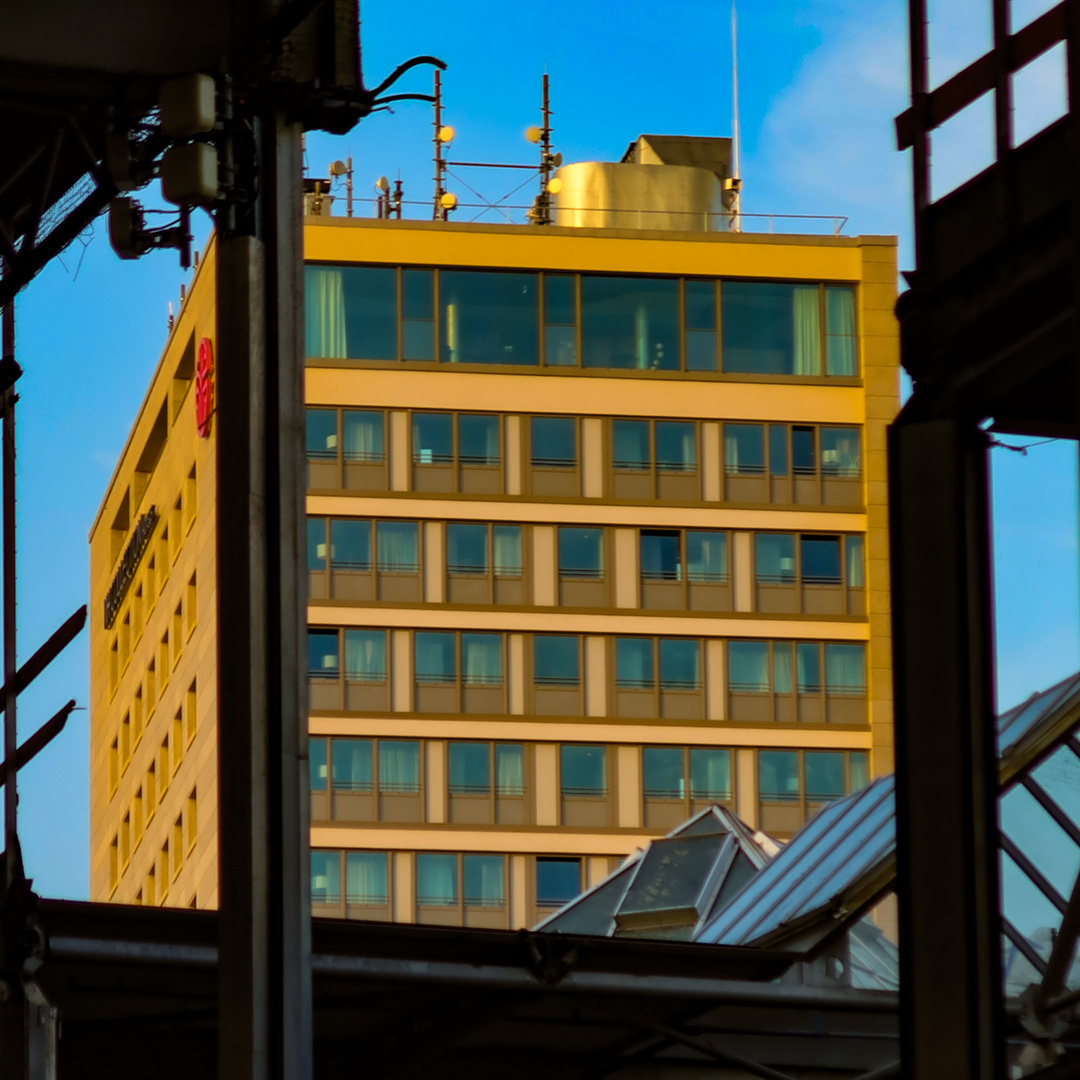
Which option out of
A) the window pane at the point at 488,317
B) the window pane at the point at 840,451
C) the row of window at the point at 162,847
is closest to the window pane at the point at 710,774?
the window pane at the point at 840,451

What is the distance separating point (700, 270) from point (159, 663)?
22016 mm

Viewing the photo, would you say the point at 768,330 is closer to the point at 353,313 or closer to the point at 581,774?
the point at 353,313

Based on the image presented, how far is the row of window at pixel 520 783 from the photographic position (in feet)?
235

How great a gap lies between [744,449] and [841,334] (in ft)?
14.8

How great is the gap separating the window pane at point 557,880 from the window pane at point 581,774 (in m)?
2.02

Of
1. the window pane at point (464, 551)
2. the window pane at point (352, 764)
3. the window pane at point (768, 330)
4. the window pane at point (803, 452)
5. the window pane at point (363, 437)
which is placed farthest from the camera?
the window pane at point (768, 330)

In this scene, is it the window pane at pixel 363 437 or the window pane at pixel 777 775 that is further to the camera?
the window pane at pixel 777 775

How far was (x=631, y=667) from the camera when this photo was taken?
72.9 metres

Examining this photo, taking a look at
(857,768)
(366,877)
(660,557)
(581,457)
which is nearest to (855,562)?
(660,557)

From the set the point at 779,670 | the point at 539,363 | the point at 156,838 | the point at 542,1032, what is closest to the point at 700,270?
the point at 539,363

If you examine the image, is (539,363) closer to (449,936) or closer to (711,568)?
(711,568)

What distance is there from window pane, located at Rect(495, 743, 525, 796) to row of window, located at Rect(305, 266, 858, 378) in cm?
1097

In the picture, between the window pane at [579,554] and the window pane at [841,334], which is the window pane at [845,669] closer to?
the window pane at [579,554]

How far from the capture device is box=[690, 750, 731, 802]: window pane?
72.5 metres
